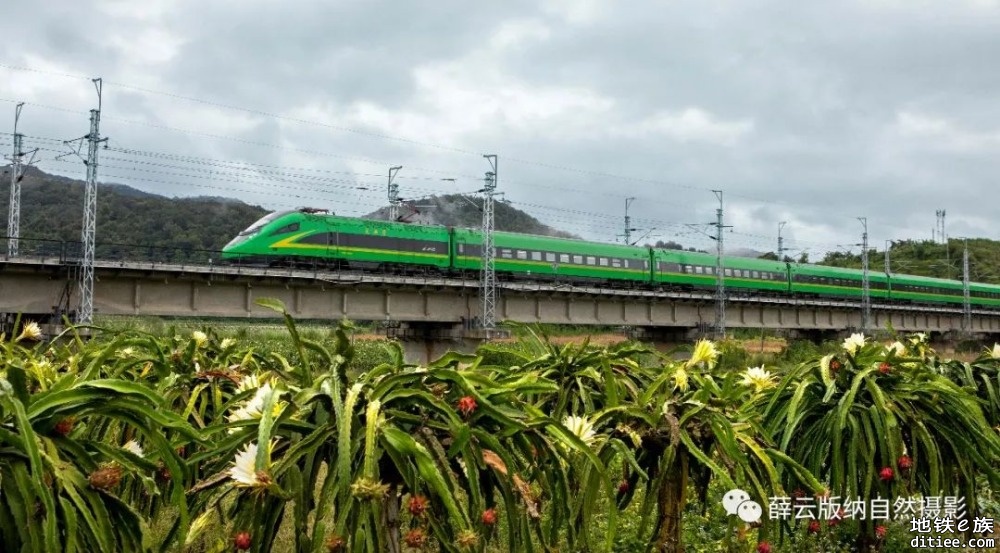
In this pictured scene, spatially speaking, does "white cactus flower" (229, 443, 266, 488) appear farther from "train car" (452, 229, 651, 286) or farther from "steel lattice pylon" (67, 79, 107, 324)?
"train car" (452, 229, 651, 286)

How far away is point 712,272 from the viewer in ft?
125

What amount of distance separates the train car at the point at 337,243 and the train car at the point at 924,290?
101ft

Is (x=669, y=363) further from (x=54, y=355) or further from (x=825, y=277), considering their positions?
(x=825, y=277)

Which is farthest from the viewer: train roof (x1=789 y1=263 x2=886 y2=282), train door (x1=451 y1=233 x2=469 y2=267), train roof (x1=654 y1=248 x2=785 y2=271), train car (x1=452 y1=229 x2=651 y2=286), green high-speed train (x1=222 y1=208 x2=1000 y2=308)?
train roof (x1=789 y1=263 x2=886 y2=282)

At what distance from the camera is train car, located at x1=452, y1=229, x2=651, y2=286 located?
29.6 m

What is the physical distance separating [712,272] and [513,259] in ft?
39.6

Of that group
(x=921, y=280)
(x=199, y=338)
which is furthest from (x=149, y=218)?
(x=199, y=338)

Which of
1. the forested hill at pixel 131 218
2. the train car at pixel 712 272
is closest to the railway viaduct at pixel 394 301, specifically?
the train car at pixel 712 272

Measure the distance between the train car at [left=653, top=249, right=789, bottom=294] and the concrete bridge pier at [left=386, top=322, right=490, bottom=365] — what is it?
10723mm

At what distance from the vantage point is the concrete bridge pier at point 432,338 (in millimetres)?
29156

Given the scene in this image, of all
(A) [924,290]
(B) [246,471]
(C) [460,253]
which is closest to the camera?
(B) [246,471]

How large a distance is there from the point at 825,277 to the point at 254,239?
1233 inches

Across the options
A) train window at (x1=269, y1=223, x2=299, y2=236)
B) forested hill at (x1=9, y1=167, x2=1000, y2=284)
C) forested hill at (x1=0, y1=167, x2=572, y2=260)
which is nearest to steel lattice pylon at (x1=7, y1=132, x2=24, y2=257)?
train window at (x1=269, y1=223, x2=299, y2=236)

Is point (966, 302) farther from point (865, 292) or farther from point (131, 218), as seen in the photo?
point (131, 218)
